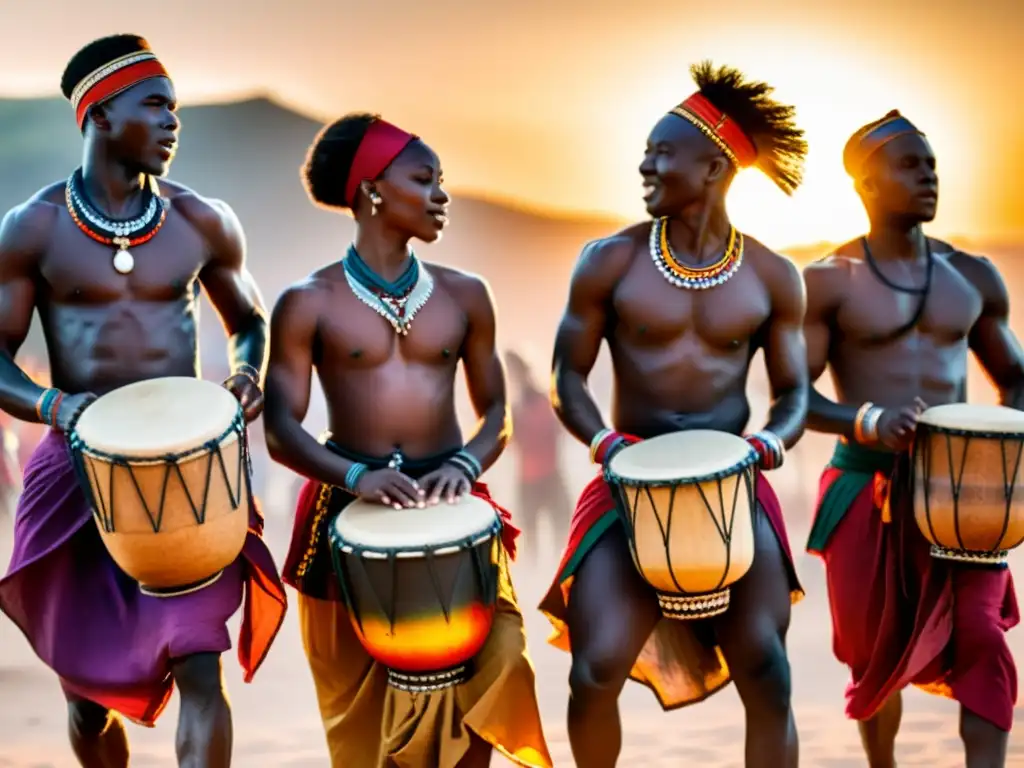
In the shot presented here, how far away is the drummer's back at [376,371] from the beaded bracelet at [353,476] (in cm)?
13

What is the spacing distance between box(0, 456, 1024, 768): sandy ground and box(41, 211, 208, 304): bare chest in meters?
2.78

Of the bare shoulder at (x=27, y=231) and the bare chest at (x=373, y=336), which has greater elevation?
the bare shoulder at (x=27, y=231)

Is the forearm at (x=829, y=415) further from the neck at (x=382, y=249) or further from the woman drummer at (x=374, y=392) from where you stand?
the neck at (x=382, y=249)

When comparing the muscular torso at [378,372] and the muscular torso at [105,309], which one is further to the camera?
the muscular torso at [378,372]

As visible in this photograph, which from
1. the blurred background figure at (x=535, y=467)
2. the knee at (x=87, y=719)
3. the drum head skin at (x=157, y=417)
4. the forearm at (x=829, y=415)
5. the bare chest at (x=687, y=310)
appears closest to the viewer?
the drum head skin at (x=157, y=417)

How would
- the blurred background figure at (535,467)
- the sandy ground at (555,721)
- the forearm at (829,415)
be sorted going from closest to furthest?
the forearm at (829,415) → the sandy ground at (555,721) → the blurred background figure at (535,467)

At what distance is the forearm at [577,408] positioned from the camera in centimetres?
409

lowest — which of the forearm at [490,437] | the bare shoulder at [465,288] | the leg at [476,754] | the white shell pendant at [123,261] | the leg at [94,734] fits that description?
the leg at [94,734]

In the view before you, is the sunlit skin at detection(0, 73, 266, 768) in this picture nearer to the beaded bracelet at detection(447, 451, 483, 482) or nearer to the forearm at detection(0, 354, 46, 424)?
the forearm at detection(0, 354, 46, 424)

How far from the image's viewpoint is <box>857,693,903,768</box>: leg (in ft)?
15.5

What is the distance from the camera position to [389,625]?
11.8ft

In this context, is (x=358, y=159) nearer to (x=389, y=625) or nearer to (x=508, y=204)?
(x=389, y=625)

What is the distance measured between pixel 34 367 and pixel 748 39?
548cm

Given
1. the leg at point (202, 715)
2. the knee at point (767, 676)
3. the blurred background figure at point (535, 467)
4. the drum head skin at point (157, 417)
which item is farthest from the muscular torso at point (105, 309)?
the blurred background figure at point (535, 467)
